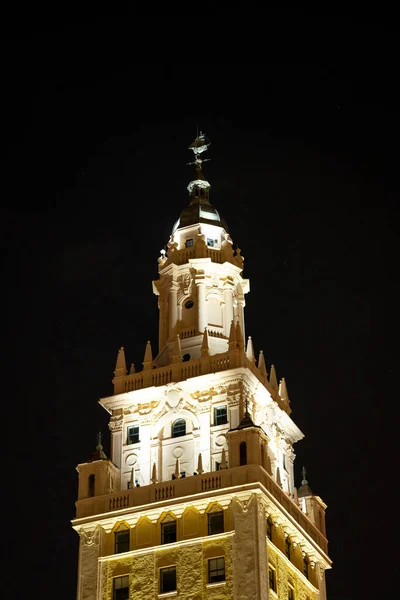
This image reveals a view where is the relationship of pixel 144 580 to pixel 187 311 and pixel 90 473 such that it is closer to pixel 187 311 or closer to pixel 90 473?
pixel 90 473

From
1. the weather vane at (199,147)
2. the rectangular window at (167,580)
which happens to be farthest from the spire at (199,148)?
the rectangular window at (167,580)

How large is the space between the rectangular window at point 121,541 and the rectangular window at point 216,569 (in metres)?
5.44

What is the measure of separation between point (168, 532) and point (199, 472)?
3.89 meters

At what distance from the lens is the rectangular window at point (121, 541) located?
8800 centimetres

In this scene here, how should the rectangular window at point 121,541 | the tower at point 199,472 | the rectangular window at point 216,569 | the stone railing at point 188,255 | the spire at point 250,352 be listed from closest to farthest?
the rectangular window at point 216,569 → the tower at point 199,472 → the rectangular window at point 121,541 → the spire at point 250,352 → the stone railing at point 188,255

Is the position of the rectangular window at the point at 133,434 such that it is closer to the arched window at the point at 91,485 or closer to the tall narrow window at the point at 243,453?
the arched window at the point at 91,485

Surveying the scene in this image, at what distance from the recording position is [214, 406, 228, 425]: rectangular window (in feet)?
302

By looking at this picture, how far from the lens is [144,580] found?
86.2 m

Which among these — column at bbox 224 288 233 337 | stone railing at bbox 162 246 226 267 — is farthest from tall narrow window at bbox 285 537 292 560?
stone railing at bbox 162 246 226 267

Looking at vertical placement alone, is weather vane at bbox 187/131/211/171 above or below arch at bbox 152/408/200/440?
above

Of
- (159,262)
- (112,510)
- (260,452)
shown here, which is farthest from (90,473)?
(159,262)

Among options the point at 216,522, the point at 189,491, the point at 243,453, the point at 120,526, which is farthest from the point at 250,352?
the point at 120,526

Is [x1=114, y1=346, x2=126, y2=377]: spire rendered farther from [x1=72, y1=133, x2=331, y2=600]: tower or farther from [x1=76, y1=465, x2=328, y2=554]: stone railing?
[x1=76, y1=465, x2=328, y2=554]: stone railing

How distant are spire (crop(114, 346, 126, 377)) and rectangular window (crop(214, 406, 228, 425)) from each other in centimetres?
715
